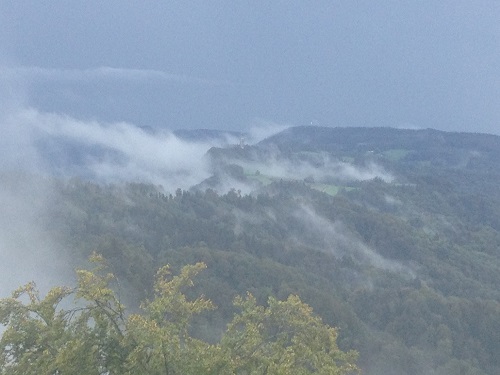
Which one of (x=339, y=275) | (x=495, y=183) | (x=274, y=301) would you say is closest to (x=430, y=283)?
(x=339, y=275)

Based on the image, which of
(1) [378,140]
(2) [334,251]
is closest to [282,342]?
(2) [334,251]

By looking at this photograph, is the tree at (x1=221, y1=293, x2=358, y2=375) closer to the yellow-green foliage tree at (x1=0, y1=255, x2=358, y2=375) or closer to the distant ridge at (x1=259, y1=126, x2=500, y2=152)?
the yellow-green foliage tree at (x1=0, y1=255, x2=358, y2=375)

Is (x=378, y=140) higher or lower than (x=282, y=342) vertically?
lower

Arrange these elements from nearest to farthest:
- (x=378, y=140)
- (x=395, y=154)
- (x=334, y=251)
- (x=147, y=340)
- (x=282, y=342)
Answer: (x=147, y=340) < (x=282, y=342) < (x=334, y=251) < (x=395, y=154) < (x=378, y=140)

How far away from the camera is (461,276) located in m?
61.0

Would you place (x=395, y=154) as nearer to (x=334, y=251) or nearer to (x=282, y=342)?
(x=334, y=251)

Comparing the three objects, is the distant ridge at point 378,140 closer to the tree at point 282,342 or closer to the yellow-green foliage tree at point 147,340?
the tree at point 282,342

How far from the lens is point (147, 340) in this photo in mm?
7762

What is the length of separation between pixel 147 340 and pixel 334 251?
5914 centimetres

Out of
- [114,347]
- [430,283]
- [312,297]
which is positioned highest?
[114,347]

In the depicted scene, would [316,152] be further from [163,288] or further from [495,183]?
[163,288]

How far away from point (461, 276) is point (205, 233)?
A: 25.6m

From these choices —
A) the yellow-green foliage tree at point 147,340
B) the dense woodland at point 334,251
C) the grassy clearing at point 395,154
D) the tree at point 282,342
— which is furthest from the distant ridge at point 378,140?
the yellow-green foliage tree at point 147,340

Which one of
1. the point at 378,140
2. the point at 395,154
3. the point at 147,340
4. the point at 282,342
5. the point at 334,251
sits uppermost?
the point at 147,340
